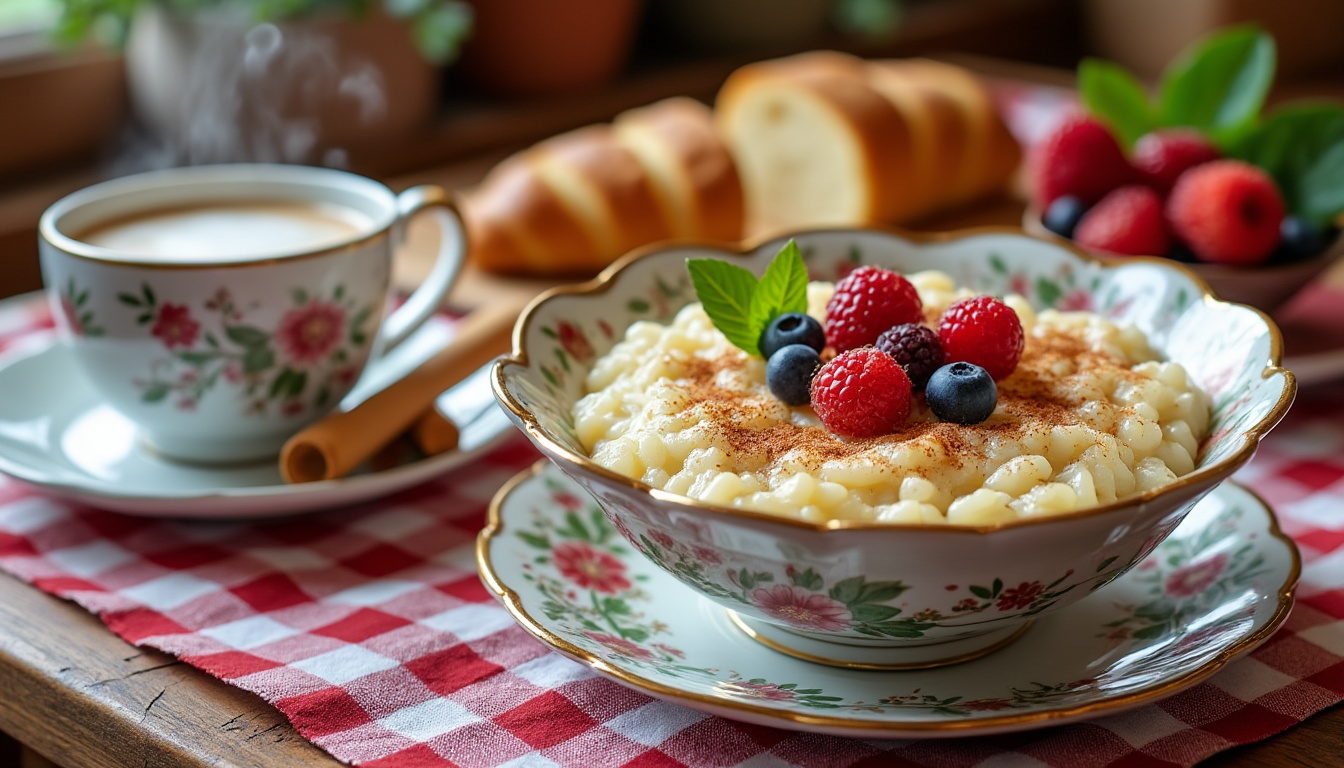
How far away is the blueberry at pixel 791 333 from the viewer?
122cm

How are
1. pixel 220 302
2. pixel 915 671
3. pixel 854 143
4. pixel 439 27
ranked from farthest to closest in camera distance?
1. pixel 439 27
2. pixel 854 143
3. pixel 220 302
4. pixel 915 671

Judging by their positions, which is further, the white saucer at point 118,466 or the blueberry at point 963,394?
the white saucer at point 118,466

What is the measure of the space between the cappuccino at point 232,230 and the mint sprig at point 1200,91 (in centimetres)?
126

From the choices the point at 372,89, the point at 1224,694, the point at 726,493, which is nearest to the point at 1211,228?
the point at 1224,694

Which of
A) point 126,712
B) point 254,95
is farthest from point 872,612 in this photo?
point 254,95

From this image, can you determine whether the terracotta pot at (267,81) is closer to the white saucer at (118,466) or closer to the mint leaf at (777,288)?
the white saucer at (118,466)

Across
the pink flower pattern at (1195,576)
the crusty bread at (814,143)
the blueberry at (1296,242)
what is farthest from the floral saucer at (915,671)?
the crusty bread at (814,143)

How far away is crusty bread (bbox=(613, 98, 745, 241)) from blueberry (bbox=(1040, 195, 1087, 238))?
68 cm

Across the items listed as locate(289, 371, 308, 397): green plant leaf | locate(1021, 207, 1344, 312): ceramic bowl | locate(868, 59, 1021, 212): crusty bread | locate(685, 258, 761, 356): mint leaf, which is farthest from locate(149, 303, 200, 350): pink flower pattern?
locate(868, 59, 1021, 212): crusty bread

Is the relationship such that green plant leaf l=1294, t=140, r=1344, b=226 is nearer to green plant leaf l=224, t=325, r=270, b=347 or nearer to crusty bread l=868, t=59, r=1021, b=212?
crusty bread l=868, t=59, r=1021, b=212

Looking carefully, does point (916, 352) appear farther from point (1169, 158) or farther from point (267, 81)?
point (267, 81)

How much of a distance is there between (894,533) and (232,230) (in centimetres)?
108

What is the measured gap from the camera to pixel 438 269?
1.83 meters

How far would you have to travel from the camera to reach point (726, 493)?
104 cm
